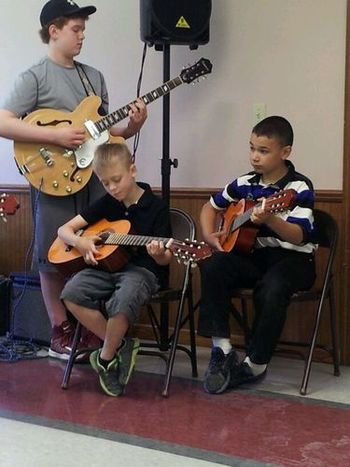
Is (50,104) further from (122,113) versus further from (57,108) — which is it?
(122,113)

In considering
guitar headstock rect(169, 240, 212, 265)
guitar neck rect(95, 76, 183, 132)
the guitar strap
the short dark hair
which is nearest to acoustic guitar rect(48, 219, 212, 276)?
guitar headstock rect(169, 240, 212, 265)

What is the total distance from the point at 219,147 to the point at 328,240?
0.82 m

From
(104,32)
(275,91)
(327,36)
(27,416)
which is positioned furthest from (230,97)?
(27,416)

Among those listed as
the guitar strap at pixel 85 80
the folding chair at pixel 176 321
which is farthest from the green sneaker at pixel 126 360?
the guitar strap at pixel 85 80

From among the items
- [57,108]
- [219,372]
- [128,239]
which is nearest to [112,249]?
[128,239]

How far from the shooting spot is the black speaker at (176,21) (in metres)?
3.18

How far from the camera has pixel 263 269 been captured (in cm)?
287

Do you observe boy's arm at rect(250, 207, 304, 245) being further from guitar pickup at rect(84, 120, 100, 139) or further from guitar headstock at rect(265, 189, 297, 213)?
guitar pickup at rect(84, 120, 100, 139)

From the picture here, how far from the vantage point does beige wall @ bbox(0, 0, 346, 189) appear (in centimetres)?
320

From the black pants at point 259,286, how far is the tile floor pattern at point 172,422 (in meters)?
0.22

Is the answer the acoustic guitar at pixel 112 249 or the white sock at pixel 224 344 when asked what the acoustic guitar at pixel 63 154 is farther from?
the white sock at pixel 224 344

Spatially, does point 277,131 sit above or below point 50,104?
below

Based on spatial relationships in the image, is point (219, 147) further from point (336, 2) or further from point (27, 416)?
point (27, 416)

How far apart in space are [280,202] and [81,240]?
0.77 m
